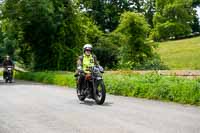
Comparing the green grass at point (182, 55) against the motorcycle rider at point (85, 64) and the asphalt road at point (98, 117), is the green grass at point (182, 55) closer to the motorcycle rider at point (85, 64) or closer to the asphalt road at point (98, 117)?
the motorcycle rider at point (85, 64)

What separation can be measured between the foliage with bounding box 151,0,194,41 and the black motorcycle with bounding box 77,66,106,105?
72.6 meters

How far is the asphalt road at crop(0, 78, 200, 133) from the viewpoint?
1017 centimetres

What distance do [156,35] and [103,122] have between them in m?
81.1

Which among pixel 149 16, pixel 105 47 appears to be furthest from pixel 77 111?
pixel 149 16

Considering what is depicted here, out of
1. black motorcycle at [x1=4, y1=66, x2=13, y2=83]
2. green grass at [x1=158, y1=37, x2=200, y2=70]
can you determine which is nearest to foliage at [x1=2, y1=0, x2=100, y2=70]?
black motorcycle at [x1=4, y1=66, x2=13, y2=83]

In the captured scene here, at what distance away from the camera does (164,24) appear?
290ft

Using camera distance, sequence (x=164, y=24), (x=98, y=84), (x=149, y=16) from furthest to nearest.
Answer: (x=149, y=16)
(x=164, y=24)
(x=98, y=84)

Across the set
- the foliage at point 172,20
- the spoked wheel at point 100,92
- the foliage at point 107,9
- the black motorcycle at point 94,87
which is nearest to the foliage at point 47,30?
the black motorcycle at point 94,87

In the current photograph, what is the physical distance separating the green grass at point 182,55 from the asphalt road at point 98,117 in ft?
108

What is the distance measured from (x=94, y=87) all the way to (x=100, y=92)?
253 mm

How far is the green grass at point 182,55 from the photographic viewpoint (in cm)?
→ 5169

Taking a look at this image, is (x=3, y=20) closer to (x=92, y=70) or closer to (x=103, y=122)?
(x=92, y=70)

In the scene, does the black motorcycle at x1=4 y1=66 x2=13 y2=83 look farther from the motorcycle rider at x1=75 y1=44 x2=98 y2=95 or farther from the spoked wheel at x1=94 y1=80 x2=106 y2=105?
the spoked wheel at x1=94 y1=80 x2=106 y2=105

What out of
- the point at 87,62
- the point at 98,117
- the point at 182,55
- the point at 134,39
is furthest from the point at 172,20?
the point at 98,117
